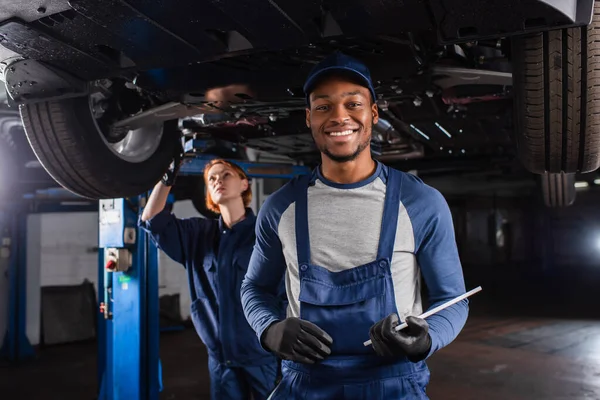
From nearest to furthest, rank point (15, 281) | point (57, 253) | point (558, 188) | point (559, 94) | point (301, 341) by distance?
point (301, 341)
point (559, 94)
point (558, 188)
point (15, 281)
point (57, 253)

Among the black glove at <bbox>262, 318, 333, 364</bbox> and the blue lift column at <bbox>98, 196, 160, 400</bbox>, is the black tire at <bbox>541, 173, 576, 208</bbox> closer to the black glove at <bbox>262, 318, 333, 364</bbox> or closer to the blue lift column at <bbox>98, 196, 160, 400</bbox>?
the blue lift column at <bbox>98, 196, 160, 400</bbox>

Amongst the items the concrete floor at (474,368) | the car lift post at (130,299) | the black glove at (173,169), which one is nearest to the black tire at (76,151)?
the black glove at (173,169)

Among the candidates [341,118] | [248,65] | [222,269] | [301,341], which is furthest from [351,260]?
[222,269]

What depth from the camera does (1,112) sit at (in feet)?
10.1

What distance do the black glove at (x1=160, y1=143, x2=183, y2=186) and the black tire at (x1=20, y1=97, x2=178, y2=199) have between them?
0.30m

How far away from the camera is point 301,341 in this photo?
1.13m

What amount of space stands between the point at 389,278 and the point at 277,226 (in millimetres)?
320

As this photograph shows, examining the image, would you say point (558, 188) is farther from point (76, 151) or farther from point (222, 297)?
point (76, 151)

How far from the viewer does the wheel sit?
1.42 m

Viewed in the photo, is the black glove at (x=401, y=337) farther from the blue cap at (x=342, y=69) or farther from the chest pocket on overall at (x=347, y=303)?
the blue cap at (x=342, y=69)

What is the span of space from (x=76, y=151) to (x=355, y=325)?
1.39m

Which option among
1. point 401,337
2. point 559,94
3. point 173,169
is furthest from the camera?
point 173,169

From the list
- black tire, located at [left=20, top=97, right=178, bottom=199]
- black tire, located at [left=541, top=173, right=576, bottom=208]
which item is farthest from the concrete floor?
black tire, located at [left=20, top=97, right=178, bottom=199]

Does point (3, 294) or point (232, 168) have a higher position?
point (232, 168)
